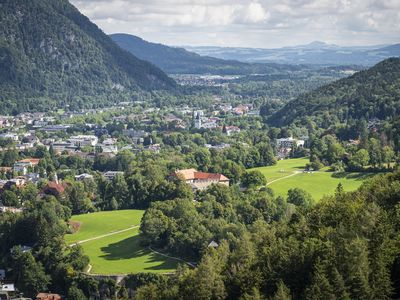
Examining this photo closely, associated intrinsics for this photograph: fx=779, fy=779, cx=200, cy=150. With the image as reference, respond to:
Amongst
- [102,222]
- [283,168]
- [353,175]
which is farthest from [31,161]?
[353,175]

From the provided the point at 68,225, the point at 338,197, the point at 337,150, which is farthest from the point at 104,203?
the point at 338,197

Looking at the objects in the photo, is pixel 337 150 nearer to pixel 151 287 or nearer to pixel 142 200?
pixel 142 200

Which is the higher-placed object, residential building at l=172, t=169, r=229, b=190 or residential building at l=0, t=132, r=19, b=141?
residential building at l=0, t=132, r=19, b=141

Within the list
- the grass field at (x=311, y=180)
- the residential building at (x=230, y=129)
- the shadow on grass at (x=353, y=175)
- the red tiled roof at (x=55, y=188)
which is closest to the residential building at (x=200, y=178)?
the grass field at (x=311, y=180)

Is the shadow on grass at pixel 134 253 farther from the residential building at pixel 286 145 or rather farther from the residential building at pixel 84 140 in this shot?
the residential building at pixel 84 140

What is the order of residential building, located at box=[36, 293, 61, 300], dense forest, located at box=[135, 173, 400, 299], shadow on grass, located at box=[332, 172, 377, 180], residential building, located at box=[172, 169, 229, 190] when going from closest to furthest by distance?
1. dense forest, located at box=[135, 173, 400, 299]
2. residential building, located at box=[36, 293, 61, 300]
3. shadow on grass, located at box=[332, 172, 377, 180]
4. residential building, located at box=[172, 169, 229, 190]

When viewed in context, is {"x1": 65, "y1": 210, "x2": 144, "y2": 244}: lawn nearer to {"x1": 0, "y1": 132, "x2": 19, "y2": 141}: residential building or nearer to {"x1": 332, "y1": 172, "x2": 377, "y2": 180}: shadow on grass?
{"x1": 332, "y1": 172, "x2": 377, "y2": 180}: shadow on grass

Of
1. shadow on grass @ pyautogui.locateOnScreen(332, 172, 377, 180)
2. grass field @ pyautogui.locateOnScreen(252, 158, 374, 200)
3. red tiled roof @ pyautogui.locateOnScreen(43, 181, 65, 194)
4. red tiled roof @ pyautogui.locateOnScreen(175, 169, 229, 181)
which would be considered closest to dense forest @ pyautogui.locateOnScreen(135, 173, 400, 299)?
grass field @ pyautogui.locateOnScreen(252, 158, 374, 200)

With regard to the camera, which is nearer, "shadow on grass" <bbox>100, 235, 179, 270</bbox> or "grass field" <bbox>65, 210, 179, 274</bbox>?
"grass field" <bbox>65, 210, 179, 274</bbox>
